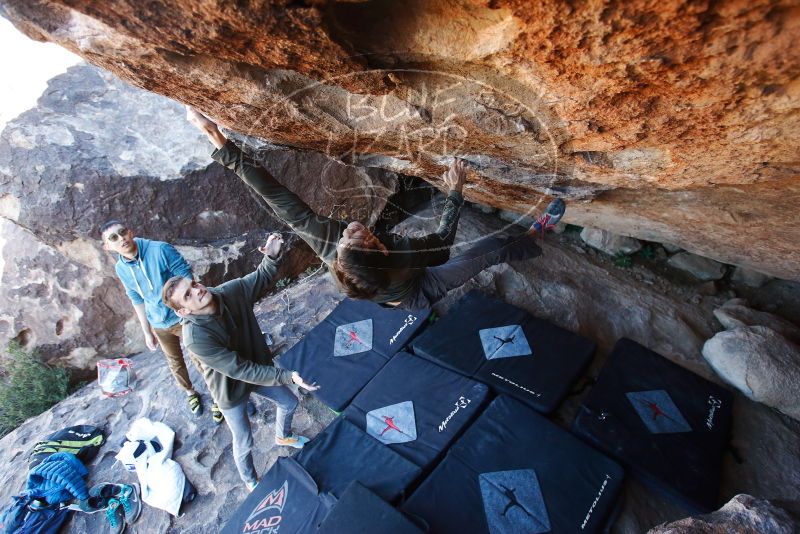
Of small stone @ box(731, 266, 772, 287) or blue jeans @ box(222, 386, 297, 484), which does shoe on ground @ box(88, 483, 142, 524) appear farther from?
small stone @ box(731, 266, 772, 287)

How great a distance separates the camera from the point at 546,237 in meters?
4.89

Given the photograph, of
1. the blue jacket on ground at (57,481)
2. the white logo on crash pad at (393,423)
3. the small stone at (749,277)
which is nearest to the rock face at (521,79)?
the small stone at (749,277)

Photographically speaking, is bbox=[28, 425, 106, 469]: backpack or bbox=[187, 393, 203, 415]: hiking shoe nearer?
bbox=[28, 425, 106, 469]: backpack

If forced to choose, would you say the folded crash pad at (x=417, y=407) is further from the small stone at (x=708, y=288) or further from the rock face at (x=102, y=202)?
the small stone at (x=708, y=288)

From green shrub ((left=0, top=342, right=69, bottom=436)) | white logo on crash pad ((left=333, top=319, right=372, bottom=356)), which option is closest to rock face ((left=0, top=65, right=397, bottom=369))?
green shrub ((left=0, top=342, right=69, bottom=436))

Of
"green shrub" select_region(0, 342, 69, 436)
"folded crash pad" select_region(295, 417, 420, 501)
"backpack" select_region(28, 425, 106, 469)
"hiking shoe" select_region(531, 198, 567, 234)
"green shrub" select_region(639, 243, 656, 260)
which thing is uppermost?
"hiking shoe" select_region(531, 198, 567, 234)

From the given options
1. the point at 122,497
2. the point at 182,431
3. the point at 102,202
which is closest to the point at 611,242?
the point at 182,431

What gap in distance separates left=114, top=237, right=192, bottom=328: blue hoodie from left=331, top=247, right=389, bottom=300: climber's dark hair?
1.23 m

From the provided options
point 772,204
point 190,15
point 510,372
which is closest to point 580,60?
point 190,15

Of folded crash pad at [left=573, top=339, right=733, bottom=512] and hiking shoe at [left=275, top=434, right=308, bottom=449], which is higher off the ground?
folded crash pad at [left=573, top=339, right=733, bottom=512]

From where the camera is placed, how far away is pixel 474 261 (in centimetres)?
311

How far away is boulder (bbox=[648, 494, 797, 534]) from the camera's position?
5.74 feet

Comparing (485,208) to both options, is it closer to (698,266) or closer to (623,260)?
(623,260)

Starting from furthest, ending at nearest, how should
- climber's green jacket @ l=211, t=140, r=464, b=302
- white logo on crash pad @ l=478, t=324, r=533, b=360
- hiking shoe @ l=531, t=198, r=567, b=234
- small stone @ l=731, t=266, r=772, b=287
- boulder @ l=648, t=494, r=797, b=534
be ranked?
small stone @ l=731, t=266, r=772, b=287 → white logo on crash pad @ l=478, t=324, r=533, b=360 → hiking shoe @ l=531, t=198, r=567, b=234 → climber's green jacket @ l=211, t=140, r=464, b=302 → boulder @ l=648, t=494, r=797, b=534
